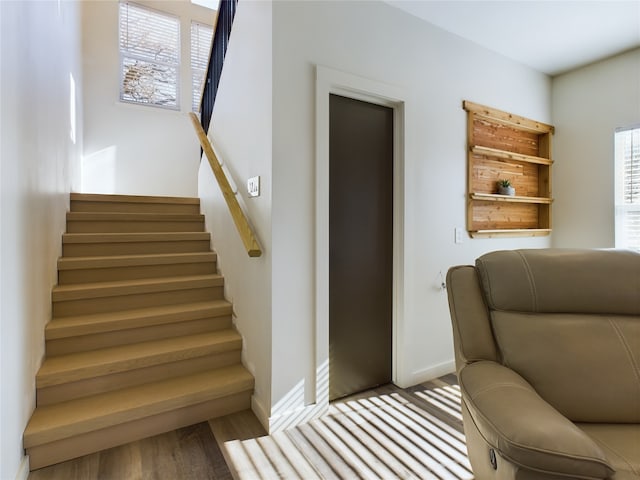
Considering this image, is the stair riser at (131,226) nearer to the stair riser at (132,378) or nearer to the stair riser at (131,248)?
the stair riser at (131,248)

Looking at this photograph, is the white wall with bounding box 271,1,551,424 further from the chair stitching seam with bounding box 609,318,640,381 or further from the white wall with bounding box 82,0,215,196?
the white wall with bounding box 82,0,215,196

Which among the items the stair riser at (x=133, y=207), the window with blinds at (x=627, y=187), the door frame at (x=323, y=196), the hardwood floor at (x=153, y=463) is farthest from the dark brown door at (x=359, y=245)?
the window with blinds at (x=627, y=187)

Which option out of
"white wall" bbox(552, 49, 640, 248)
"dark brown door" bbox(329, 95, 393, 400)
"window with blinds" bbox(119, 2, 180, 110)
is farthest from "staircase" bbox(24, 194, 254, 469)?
"white wall" bbox(552, 49, 640, 248)

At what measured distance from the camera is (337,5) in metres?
2.05

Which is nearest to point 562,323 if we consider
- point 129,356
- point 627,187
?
point 129,356

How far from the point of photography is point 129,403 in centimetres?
181

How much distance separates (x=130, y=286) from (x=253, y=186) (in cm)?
120

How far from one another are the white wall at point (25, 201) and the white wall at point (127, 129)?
1707mm

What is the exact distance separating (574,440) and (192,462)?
5.26ft

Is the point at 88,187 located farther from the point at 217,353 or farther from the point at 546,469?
the point at 546,469

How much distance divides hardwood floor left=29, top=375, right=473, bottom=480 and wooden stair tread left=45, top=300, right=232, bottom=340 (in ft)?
2.34

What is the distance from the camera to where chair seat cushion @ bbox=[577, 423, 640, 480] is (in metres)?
0.90

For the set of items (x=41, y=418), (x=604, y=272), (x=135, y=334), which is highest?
(x=604, y=272)

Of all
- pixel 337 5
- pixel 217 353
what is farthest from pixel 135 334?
pixel 337 5
